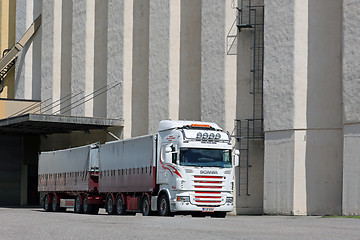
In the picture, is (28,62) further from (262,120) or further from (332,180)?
(332,180)

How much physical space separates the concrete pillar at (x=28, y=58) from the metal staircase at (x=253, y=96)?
68.0 feet

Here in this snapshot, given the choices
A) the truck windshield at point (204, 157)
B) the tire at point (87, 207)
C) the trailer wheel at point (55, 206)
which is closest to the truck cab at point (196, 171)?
the truck windshield at point (204, 157)

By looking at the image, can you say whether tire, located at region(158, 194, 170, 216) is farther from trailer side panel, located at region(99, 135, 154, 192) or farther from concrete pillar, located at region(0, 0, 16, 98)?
concrete pillar, located at region(0, 0, 16, 98)

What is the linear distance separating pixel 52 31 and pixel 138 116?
10972mm

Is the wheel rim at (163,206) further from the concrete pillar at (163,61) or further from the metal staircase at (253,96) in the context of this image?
the concrete pillar at (163,61)

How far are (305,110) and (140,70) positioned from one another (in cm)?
1302

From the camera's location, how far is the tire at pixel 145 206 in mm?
30003

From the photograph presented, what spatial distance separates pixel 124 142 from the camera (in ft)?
107

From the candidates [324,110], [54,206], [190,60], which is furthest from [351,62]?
[54,206]

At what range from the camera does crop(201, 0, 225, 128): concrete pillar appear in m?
37.9

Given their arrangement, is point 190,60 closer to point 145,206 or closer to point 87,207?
point 87,207

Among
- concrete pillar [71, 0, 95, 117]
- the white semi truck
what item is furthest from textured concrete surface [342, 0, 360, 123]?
concrete pillar [71, 0, 95, 117]

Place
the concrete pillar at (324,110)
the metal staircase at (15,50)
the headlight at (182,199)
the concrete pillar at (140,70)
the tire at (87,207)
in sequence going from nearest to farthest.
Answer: the headlight at (182,199) < the concrete pillar at (324,110) < the tire at (87,207) < the concrete pillar at (140,70) < the metal staircase at (15,50)

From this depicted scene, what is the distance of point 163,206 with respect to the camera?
28.9 metres
